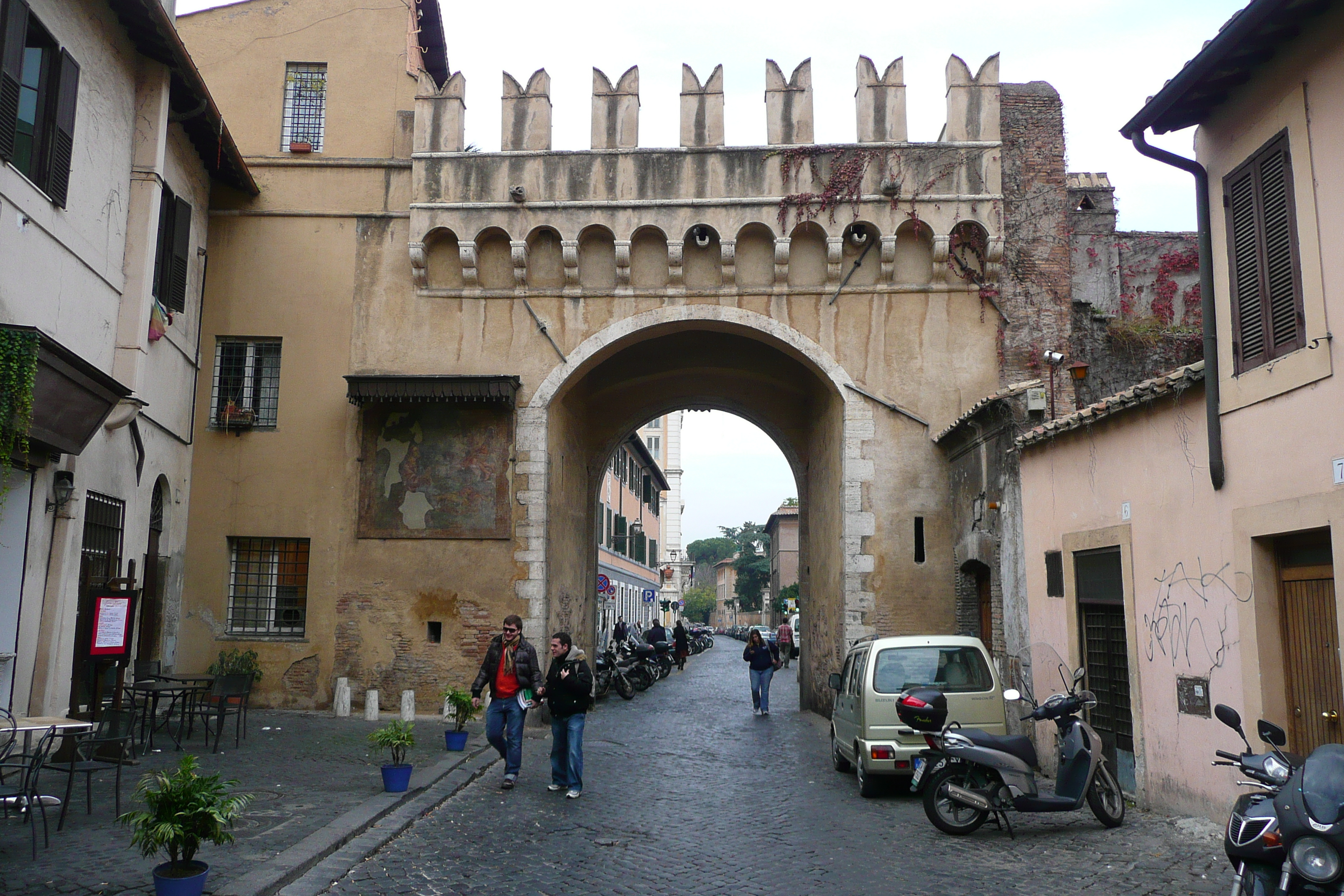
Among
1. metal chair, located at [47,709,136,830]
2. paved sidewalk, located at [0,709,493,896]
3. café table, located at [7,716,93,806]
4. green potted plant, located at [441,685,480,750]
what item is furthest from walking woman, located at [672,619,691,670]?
café table, located at [7,716,93,806]

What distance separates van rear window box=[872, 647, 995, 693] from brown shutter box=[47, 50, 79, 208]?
356 inches

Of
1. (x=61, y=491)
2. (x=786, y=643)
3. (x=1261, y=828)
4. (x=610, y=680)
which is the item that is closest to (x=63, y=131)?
(x=61, y=491)

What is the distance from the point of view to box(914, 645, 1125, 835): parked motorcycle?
25.6 ft

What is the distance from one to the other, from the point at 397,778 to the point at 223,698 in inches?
124

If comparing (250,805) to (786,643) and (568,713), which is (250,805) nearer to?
(568,713)

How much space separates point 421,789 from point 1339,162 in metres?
8.13

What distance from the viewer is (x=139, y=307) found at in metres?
12.0

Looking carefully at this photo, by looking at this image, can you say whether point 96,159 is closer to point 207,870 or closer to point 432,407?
point 432,407

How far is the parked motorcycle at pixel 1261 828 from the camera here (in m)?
4.42

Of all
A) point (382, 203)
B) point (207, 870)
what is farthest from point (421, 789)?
point (382, 203)

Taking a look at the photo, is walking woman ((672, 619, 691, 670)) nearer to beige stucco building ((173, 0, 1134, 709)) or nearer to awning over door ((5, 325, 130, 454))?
beige stucco building ((173, 0, 1134, 709))

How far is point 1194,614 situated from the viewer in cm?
811

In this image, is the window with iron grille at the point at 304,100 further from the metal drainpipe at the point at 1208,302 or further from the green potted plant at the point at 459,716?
the metal drainpipe at the point at 1208,302

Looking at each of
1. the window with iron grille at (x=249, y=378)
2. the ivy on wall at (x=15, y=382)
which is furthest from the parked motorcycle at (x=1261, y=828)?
the window with iron grille at (x=249, y=378)
